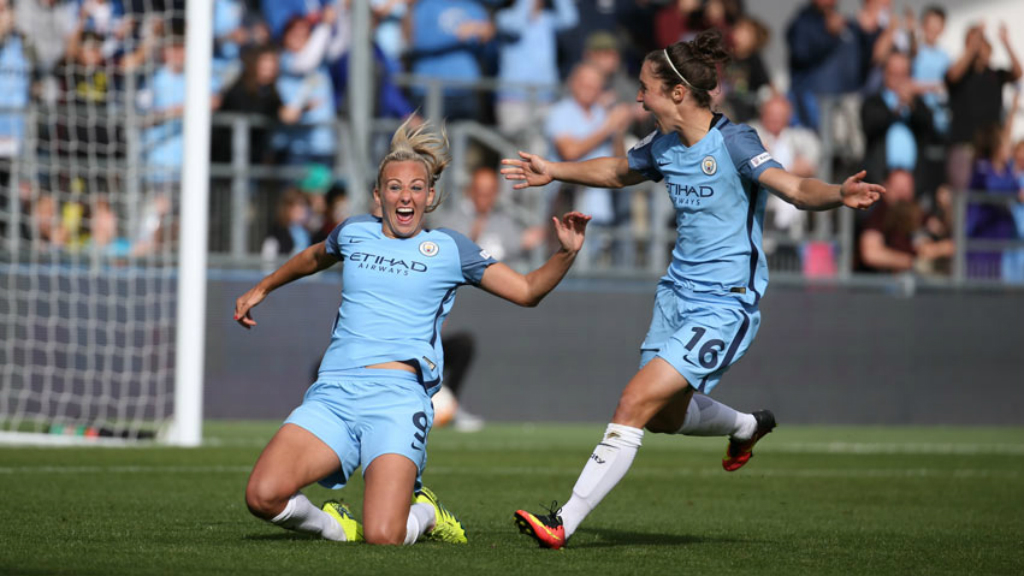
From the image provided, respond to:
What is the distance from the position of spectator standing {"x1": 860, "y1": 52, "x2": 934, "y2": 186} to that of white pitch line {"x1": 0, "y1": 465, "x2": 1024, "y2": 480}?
5.65m

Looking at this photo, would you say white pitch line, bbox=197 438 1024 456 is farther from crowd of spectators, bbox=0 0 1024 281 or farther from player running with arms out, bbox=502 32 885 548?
player running with arms out, bbox=502 32 885 548

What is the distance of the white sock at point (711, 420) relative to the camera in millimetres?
6992

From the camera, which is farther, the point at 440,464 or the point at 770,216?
the point at 770,216

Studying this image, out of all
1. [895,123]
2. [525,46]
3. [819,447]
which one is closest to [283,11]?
[525,46]

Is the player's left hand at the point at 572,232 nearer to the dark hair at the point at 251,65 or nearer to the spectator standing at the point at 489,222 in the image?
the spectator standing at the point at 489,222

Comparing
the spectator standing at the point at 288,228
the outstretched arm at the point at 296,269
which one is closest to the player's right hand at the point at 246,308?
the outstretched arm at the point at 296,269

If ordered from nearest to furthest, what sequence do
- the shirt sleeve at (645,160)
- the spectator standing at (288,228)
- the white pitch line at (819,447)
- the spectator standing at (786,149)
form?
the shirt sleeve at (645,160)
the white pitch line at (819,447)
the spectator standing at (288,228)
the spectator standing at (786,149)

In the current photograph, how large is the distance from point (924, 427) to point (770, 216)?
2818mm

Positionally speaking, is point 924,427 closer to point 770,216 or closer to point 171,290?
point 770,216

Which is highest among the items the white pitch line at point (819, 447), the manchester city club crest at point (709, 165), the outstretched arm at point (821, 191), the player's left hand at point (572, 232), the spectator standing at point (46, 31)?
the spectator standing at point (46, 31)

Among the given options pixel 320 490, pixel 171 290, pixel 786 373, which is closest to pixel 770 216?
pixel 786 373

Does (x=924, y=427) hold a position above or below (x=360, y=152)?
below

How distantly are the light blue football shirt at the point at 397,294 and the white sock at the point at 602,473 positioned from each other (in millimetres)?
792

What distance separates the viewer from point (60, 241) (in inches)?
531
